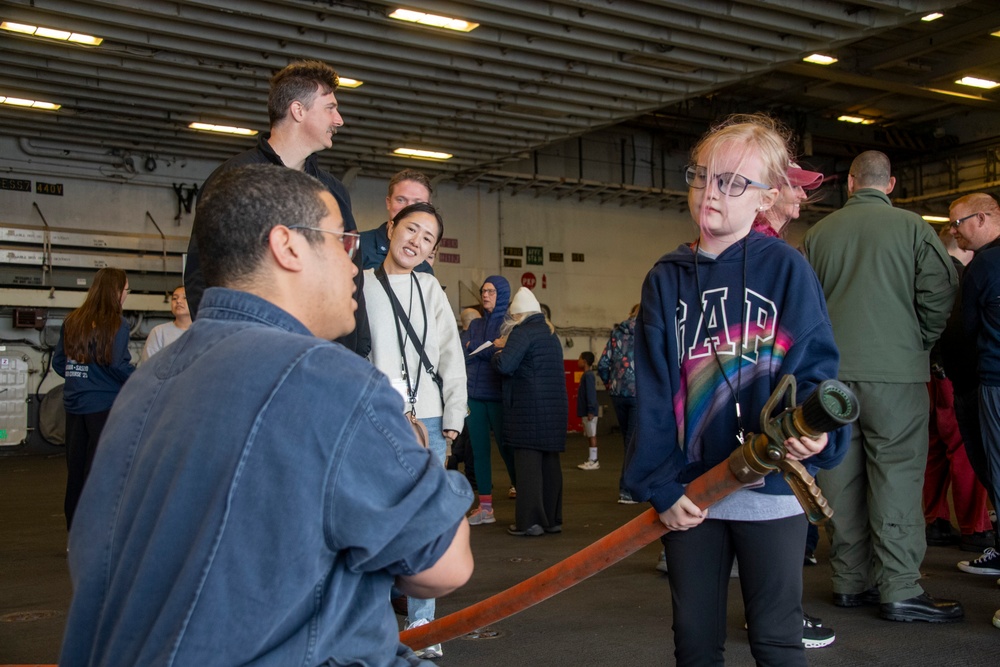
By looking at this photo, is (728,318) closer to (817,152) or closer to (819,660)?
(819,660)

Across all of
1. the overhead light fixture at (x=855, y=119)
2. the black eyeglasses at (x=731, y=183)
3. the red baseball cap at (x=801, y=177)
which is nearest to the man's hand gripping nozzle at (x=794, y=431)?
the black eyeglasses at (x=731, y=183)

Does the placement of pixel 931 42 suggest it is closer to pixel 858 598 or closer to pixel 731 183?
pixel 858 598

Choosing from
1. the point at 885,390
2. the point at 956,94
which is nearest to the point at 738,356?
the point at 885,390

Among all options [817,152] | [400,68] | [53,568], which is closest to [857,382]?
[53,568]

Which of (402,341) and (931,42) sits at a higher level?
(931,42)

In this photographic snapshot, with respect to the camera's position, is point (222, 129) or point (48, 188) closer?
point (222, 129)

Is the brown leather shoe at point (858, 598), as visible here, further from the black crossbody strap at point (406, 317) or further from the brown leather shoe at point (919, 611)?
the black crossbody strap at point (406, 317)

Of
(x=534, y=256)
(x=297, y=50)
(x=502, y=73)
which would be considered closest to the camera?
(x=297, y=50)

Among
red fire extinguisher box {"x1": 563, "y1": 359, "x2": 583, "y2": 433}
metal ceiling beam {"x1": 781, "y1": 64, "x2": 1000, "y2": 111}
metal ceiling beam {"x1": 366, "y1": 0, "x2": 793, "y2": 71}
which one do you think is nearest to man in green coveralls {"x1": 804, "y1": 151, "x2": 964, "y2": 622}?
metal ceiling beam {"x1": 366, "y1": 0, "x2": 793, "y2": 71}

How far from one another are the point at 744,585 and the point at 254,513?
1.38 meters

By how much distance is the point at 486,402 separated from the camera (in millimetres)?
6758

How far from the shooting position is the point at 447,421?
11.9ft

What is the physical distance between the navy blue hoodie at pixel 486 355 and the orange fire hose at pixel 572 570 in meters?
4.23

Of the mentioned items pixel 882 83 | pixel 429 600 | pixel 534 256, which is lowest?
pixel 429 600
